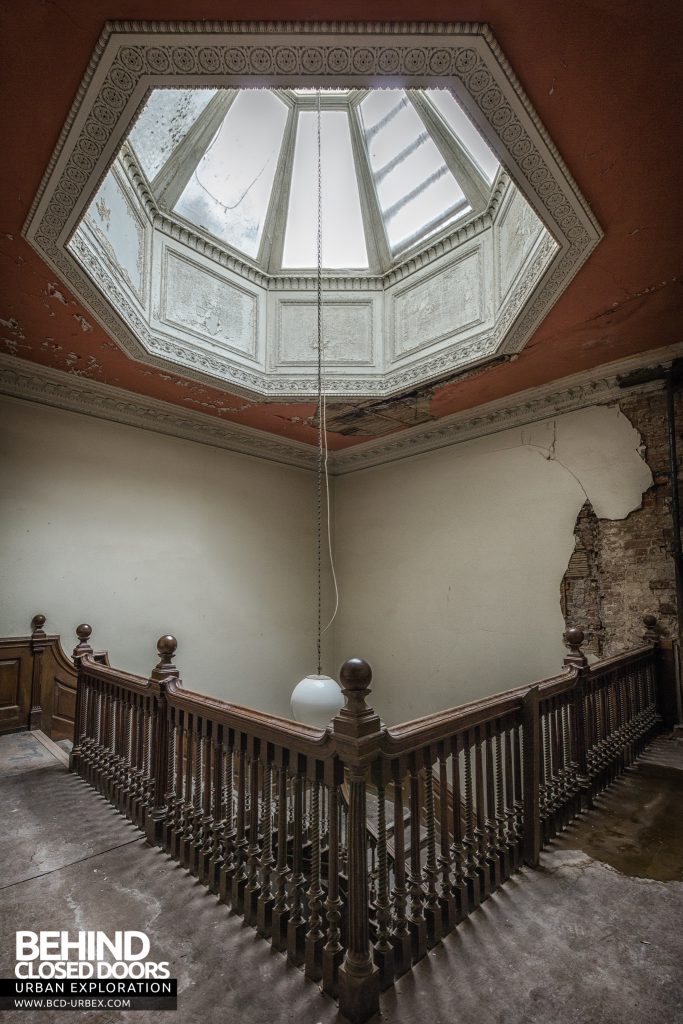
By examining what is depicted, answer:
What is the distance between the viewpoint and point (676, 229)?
2986 mm

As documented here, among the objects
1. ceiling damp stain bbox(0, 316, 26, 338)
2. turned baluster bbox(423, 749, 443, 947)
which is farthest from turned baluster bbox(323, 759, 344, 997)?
ceiling damp stain bbox(0, 316, 26, 338)

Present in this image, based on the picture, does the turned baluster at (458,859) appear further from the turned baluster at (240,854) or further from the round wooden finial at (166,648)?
the round wooden finial at (166,648)

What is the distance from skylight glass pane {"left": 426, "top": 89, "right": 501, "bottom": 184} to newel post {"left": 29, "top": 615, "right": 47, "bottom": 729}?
5717 mm

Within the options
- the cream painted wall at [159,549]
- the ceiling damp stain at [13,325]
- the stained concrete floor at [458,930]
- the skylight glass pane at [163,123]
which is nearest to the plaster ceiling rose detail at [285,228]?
the skylight glass pane at [163,123]

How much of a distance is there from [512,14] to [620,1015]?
360cm

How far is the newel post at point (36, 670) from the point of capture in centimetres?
445

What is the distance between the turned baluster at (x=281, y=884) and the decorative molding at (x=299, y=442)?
4505mm

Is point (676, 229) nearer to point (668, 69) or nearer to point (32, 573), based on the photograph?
point (668, 69)

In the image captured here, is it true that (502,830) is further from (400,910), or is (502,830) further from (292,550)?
(292,550)

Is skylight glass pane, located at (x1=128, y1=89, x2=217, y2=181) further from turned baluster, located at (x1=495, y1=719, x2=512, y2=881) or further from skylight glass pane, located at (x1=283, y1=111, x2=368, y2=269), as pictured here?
turned baluster, located at (x1=495, y1=719, x2=512, y2=881)

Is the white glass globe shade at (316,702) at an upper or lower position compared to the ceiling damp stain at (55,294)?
lower

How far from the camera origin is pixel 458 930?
77.5 inches

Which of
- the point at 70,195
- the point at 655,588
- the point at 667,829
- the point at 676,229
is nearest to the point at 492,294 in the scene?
the point at 676,229

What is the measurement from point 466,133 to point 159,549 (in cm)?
505
